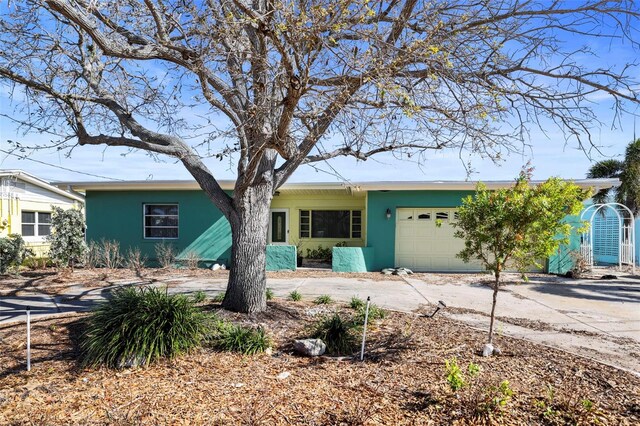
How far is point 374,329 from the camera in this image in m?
6.16

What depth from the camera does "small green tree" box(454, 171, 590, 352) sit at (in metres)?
4.76

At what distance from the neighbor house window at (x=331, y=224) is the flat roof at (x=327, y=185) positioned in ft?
6.81

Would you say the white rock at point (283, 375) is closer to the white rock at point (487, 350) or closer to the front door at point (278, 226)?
the white rock at point (487, 350)

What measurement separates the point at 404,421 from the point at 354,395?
62 cm

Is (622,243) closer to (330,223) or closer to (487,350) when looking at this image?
(330,223)

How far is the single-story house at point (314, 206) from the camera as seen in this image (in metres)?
14.0

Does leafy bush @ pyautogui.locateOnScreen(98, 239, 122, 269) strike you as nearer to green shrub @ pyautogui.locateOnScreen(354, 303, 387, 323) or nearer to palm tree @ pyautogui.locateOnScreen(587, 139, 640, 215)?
green shrub @ pyautogui.locateOnScreen(354, 303, 387, 323)

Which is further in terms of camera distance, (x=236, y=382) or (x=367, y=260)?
(x=367, y=260)

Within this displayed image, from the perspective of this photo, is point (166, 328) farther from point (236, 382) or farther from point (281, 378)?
point (281, 378)

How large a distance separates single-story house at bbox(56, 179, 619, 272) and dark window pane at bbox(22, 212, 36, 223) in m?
4.98

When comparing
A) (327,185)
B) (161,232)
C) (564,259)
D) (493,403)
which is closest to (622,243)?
(564,259)

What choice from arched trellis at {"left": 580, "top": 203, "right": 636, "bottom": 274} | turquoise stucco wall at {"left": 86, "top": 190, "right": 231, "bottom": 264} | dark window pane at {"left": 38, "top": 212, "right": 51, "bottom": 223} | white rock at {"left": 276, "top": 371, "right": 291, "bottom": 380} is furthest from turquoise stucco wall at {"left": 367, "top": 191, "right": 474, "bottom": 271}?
dark window pane at {"left": 38, "top": 212, "right": 51, "bottom": 223}

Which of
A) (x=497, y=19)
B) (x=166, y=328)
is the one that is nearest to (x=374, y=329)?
(x=166, y=328)

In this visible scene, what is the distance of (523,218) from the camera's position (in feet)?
15.8
